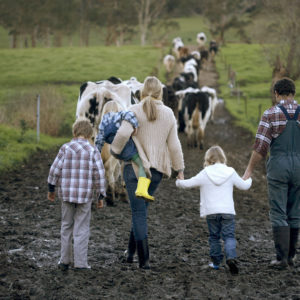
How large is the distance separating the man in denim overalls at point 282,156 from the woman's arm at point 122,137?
1515 mm

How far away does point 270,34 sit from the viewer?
48438 mm

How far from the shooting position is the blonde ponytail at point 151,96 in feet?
21.8

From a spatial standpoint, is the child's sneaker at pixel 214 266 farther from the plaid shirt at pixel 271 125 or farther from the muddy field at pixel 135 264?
the plaid shirt at pixel 271 125

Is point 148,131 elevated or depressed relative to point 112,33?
depressed

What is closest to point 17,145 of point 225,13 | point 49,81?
point 49,81

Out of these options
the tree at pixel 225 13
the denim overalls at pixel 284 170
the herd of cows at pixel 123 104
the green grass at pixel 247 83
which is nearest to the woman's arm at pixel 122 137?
the denim overalls at pixel 284 170

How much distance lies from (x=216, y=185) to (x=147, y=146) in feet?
2.90

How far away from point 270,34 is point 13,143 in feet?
115

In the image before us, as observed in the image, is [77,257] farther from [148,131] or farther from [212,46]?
[212,46]

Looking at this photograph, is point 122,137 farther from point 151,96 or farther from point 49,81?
point 49,81

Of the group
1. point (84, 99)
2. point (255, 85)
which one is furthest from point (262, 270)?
point (255, 85)

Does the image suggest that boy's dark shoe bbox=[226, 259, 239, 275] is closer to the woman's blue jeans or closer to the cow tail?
the woman's blue jeans

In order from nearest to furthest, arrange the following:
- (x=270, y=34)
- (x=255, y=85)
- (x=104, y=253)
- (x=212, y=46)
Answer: (x=104, y=253) → (x=255, y=85) → (x=270, y=34) → (x=212, y=46)

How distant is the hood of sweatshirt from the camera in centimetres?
676
